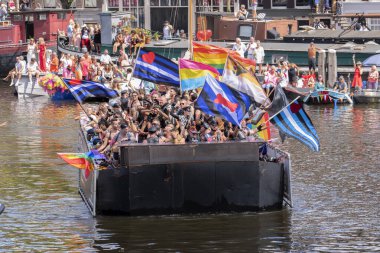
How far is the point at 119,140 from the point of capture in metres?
30.4

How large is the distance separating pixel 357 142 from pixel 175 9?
39088 millimetres

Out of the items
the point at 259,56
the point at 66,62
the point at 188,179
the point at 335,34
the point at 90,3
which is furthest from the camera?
the point at 90,3

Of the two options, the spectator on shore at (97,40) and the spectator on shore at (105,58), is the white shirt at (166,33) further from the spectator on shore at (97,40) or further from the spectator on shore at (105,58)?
the spectator on shore at (105,58)

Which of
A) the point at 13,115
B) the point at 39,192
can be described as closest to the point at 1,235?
the point at 39,192

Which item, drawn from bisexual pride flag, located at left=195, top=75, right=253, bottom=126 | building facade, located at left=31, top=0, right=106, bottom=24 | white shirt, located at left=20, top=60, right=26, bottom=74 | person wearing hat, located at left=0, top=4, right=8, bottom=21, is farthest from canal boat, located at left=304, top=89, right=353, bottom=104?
building facade, located at left=31, top=0, right=106, bottom=24

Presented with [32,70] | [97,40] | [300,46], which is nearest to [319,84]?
[300,46]

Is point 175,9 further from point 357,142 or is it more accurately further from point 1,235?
point 1,235

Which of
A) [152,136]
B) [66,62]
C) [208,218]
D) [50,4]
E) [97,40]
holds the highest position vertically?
[50,4]

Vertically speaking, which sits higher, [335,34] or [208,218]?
[335,34]

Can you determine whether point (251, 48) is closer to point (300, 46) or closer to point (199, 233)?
point (300, 46)

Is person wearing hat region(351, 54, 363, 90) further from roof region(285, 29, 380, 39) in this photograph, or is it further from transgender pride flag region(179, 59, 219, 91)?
transgender pride flag region(179, 59, 219, 91)

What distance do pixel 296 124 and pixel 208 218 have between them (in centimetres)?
339

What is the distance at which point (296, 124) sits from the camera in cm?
3139

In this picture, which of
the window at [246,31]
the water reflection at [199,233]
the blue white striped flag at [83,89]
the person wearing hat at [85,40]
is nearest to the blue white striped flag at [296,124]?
the water reflection at [199,233]
